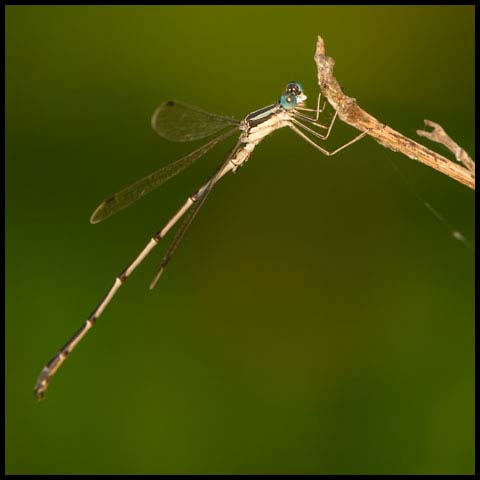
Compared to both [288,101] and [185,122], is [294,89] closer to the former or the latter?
[288,101]

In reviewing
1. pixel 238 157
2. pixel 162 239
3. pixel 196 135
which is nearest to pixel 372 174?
pixel 238 157

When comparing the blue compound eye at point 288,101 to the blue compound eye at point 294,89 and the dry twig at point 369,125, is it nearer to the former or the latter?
the blue compound eye at point 294,89

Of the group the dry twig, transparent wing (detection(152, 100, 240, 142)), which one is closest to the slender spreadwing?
transparent wing (detection(152, 100, 240, 142))

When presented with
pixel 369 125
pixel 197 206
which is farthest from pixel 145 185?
pixel 369 125

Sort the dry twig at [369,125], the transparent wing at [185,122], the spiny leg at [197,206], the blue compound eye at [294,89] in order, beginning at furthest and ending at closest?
the spiny leg at [197,206], the transparent wing at [185,122], the blue compound eye at [294,89], the dry twig at [369,125]

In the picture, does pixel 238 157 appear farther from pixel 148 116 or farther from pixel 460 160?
pixel 460 160

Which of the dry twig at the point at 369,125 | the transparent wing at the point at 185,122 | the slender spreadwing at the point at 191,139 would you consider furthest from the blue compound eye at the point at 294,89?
the dry twig at the point at 369,125

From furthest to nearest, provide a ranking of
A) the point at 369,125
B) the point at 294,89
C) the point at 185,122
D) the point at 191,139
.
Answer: the point at 191,139
the point at 185,122
the point at 294,89
the point at 369,125
